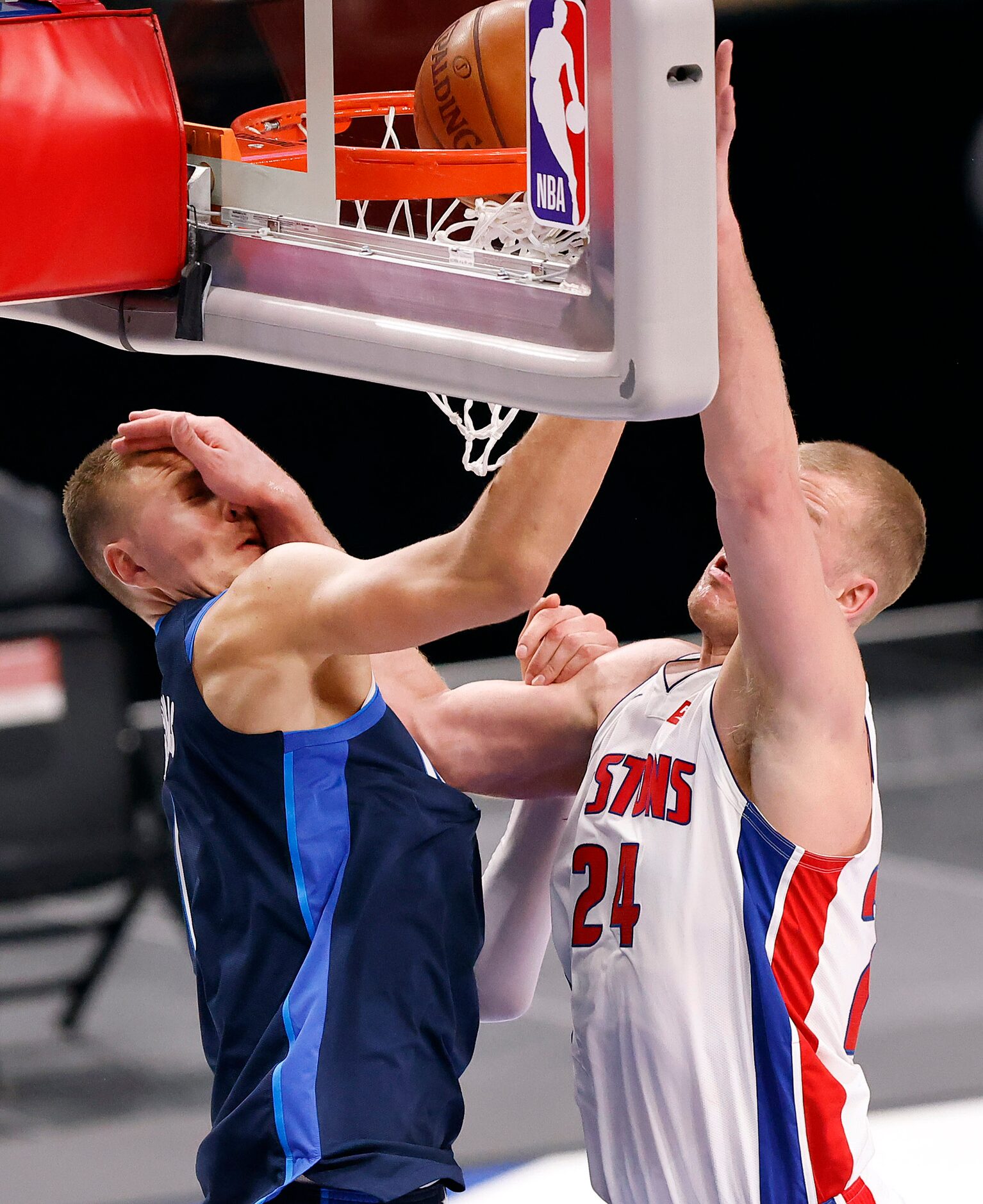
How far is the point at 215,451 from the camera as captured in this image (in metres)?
2.56

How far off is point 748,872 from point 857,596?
49cm

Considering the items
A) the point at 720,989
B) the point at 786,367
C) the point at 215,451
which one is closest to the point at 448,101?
the point at 215,451

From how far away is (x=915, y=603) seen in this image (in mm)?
9227

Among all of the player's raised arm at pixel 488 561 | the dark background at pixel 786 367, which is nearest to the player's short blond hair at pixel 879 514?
the player's raised arm at pixel 488 561

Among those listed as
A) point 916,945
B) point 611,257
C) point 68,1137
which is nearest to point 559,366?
point 611,257

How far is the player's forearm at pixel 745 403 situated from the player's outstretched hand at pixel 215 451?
86 centimetres

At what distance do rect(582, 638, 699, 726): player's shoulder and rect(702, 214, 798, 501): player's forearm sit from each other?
72 centimetres

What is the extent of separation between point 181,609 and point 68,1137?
9.83ft

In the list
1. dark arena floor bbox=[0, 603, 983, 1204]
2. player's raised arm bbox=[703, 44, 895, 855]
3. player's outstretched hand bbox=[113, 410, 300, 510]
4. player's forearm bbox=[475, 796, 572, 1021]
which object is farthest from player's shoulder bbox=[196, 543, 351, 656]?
dark arena floor bbox=[0, 603, 983, 1204]

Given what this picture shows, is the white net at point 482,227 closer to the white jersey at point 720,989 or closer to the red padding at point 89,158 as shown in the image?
the red padding at point 89,158

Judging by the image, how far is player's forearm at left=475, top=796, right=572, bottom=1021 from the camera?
112 inches

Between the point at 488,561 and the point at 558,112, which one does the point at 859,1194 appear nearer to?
the point at 488,561

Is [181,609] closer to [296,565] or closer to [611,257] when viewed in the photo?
[296,565]

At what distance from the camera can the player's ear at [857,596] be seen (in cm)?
251
